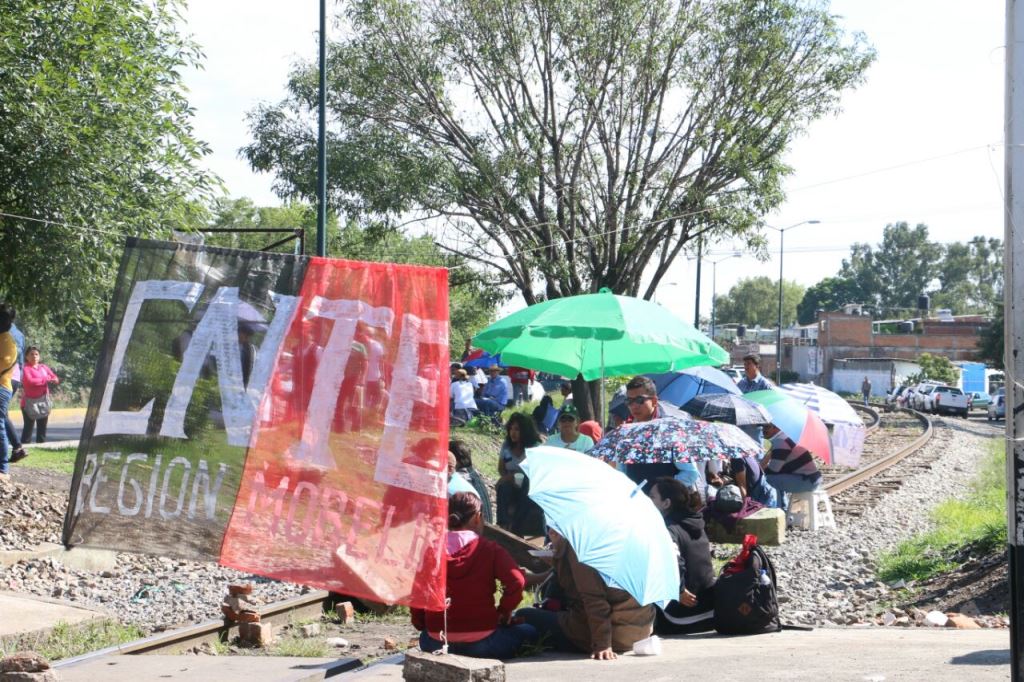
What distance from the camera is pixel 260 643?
884 cm

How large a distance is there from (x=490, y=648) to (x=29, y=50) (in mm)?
8381

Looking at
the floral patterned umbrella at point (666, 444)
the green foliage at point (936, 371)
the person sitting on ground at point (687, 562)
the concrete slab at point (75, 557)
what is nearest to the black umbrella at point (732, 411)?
the floral patterned umbrella at point (666, 444)

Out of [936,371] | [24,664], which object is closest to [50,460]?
[24,664]

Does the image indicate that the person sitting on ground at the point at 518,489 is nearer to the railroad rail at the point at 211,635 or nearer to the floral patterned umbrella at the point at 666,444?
the floral patterned umbrella at the point at 666,444

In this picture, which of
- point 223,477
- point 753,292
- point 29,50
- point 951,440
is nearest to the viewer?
point 223,477

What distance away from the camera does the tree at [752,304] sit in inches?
6132

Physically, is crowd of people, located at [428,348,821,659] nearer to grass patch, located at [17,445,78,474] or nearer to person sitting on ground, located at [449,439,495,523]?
person sitting on ground, located at [449,439,495,523]

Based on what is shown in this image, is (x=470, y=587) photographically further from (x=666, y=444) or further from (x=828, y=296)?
(x=828, y=296)

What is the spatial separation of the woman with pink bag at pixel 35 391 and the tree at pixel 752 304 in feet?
450

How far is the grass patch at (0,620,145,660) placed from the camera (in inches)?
328

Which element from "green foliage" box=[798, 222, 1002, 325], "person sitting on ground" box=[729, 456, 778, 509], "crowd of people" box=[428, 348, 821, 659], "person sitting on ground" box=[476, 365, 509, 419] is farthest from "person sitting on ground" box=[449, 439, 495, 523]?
"green foliage" box=[798, 222, 1002, 325]

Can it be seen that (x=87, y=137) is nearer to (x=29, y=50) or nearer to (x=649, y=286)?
(x=29, y=50)

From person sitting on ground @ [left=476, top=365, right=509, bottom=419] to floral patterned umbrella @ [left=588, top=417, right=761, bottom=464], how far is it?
1452cm

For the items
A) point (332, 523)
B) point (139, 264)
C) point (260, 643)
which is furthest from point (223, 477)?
point (260, 643)
